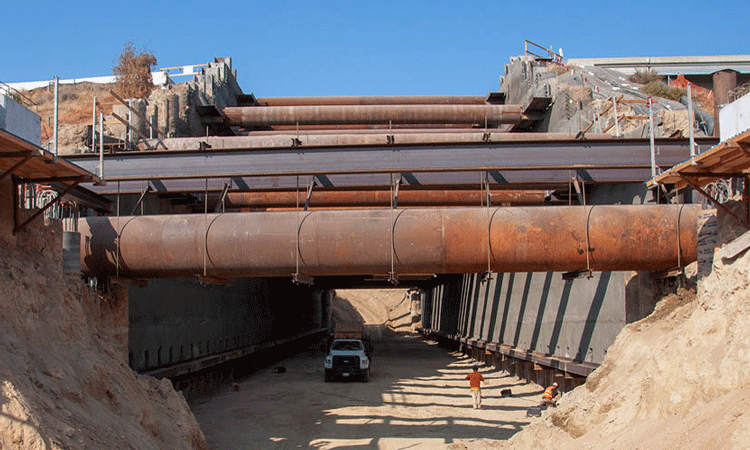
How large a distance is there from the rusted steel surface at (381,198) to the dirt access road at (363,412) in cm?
575

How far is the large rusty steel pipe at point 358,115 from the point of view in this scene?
1024 inches

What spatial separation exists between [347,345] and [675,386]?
794 inches

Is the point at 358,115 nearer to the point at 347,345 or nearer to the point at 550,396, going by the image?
the point at 347,345

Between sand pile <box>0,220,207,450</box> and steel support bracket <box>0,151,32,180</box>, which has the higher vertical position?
steel support bracket <box>0,151,32,180</box>

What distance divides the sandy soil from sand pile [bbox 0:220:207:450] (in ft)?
10.9

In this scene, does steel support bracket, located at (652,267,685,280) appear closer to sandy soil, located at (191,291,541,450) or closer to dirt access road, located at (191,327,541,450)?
dirt access road, located at (191,327,541,450)

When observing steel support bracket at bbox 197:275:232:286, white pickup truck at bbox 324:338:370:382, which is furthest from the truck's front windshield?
steel support bracket at bbox 197:275:232:286

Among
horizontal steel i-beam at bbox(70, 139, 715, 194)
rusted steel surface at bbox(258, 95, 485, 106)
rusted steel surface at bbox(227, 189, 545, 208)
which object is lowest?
rusted steel surface at bbox(227, 189, 545, 208)

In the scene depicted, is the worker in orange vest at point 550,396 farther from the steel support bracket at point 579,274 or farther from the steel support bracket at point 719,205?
the steel support bracket at point 719,205

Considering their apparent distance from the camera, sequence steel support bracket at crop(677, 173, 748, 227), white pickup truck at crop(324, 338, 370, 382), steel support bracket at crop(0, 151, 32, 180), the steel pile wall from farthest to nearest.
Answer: white pickup truck at crop(324, 338, 370, 382) < the steel pile wall < steel support bracket at crop(677, 173, 748, 227) < steel support bracket at crop(0, 151, 32, 180)

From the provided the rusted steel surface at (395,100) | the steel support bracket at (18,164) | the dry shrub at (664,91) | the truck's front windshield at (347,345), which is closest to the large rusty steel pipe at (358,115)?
the rusted steel surface at (395,100)

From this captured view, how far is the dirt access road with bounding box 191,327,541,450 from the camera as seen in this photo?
14.5 m

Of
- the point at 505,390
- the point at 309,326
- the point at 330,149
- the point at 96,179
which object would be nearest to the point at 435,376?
the point at 505,390

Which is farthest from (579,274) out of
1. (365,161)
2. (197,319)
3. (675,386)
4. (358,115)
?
(358,115)
